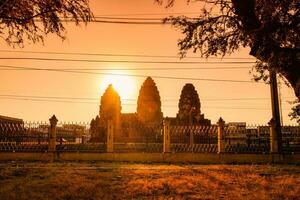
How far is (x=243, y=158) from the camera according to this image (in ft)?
69.5

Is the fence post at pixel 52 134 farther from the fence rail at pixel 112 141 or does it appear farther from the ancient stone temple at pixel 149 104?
the ancient stone temple at pixel 149 104

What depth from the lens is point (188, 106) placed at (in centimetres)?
5244

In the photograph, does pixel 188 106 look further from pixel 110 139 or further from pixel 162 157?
pixel 110 139

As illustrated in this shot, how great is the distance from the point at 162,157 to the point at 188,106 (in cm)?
3218

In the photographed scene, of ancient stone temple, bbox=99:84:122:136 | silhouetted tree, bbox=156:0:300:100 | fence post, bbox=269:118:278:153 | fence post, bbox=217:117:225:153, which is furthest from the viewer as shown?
ancient stone temple, bbox=99:84:122:136

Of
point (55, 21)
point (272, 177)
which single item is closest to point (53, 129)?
point (55, 21)

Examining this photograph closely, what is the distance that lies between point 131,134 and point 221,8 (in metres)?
24.7

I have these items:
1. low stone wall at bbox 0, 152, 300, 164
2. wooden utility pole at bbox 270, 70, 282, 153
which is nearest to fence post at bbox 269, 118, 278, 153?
wooden utility pole at bbox 270, 70, 282, 153

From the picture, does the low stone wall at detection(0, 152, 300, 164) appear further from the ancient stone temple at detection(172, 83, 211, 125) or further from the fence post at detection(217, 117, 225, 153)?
the ancient stone temple at detection(172, 83, 211, 125)

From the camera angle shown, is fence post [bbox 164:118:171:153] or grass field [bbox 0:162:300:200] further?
fence post [bbox 164:118:171:153]

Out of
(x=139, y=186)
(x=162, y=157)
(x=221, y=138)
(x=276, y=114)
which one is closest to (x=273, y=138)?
(x=276, y=114)

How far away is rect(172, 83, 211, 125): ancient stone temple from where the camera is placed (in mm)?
52500

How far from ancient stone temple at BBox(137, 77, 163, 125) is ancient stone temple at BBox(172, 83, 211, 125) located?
19.7ft

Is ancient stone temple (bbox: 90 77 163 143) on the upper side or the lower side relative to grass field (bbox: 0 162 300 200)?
upper
